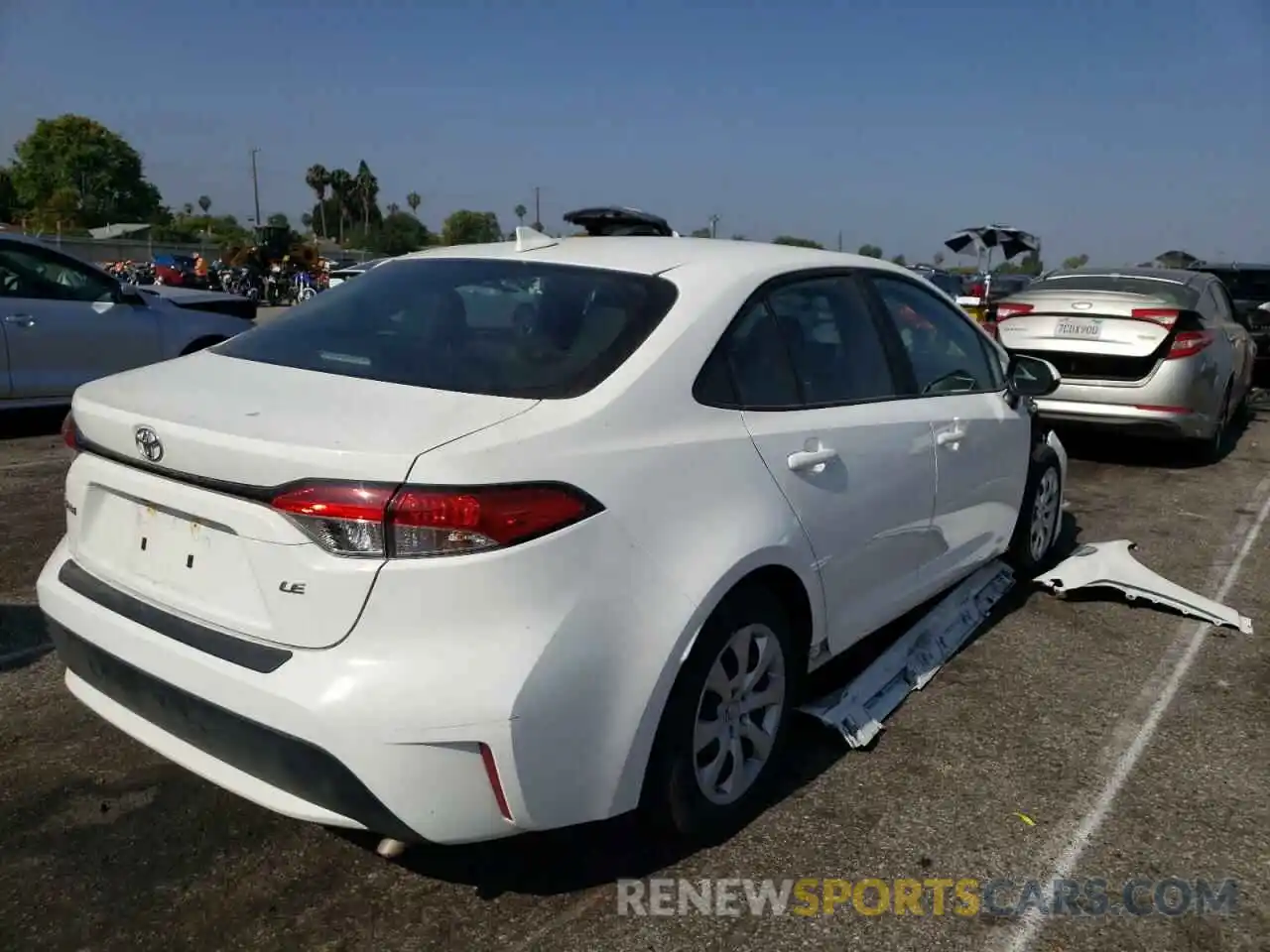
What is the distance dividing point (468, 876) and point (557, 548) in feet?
3.25

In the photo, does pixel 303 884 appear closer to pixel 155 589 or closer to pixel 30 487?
pixel 155 589

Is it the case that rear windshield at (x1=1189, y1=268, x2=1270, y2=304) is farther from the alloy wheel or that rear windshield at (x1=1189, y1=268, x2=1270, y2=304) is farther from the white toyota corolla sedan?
the alloy wheel

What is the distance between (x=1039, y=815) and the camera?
3014 mm

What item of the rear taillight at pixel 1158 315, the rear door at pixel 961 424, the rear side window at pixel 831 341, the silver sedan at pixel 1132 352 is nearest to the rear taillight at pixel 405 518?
the rear side window at pixel 831 341

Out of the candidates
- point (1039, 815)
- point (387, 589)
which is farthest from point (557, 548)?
point (1039, 815)

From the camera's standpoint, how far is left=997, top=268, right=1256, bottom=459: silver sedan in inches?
297

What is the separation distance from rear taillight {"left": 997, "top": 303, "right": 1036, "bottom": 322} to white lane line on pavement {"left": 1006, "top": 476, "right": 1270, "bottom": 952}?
2875 millimetres

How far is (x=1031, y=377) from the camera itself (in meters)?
4.60

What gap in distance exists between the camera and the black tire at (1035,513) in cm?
473

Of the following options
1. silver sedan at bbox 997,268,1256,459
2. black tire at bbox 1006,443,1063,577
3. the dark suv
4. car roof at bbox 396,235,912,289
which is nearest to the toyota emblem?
car roof at bbox 396,235,912,289

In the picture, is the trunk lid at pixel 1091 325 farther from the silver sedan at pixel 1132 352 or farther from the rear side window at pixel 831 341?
the rear side window at pixel 831 341

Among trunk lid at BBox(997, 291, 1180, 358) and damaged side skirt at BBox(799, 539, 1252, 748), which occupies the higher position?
trunk lid at BBox(997, 291, 1180, 358)

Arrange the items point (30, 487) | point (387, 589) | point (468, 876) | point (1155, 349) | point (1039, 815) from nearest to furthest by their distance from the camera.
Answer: point (387, 589) → point (468, 876) → point (1039, 815) → point (30, 487) → point (1155, 349)

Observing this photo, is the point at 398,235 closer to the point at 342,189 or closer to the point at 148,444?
the point at 342,189
